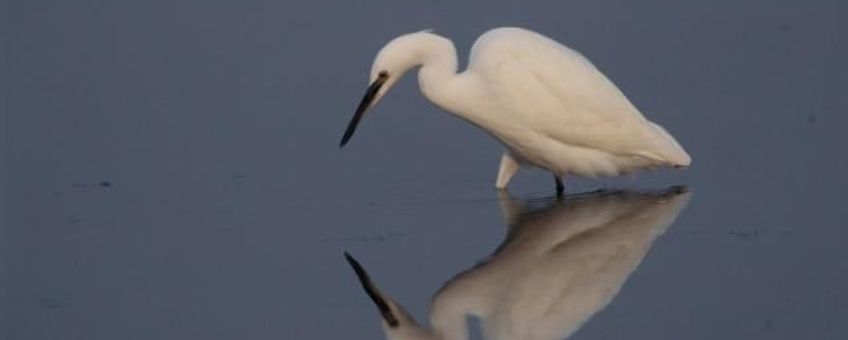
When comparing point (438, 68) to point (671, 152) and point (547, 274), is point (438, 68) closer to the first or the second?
point (671, 152)

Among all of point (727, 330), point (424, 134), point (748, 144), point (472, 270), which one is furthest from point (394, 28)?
point (727, 330)

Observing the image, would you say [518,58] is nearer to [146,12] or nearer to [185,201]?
[185,201]

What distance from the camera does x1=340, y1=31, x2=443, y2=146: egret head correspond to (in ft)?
29.4

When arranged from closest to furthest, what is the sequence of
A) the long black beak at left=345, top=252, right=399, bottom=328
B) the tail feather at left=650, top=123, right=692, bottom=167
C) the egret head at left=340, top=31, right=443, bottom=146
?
the long black beak at left=345, top=252, right=399, bottom=328 < the egret head at left=340, top=31, right=443, bottom=146 < the tail feather at left=650, top=123, right=692, bottom=167

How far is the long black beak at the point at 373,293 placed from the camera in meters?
6.79

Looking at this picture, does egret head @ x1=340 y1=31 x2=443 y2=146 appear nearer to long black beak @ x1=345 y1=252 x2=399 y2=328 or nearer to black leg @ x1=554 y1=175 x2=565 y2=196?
black leg @ x1=554 y1=175 x2=565 y2=196

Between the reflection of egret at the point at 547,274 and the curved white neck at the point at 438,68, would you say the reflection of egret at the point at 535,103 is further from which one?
the reflection of egret at the point at 547,274

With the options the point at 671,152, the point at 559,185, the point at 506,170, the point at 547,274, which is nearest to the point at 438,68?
the point at 506,170

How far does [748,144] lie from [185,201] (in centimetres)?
299

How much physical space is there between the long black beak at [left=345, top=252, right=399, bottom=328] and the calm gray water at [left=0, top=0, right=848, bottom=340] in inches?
1.5

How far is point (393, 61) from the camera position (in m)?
8.97

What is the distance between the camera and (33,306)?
719 centimetres

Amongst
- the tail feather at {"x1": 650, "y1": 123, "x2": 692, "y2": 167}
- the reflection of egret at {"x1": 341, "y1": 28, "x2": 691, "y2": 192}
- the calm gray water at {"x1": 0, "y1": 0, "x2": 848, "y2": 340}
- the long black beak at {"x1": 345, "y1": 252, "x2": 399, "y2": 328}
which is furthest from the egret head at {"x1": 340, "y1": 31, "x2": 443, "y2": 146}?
the long black beak at {"x1": 345, "y1": 252, "x2": 399, "y2": 328}

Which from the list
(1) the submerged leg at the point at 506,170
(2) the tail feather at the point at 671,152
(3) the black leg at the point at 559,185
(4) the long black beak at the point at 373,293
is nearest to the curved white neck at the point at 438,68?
(1) the submerged leg at the point at 506,170
